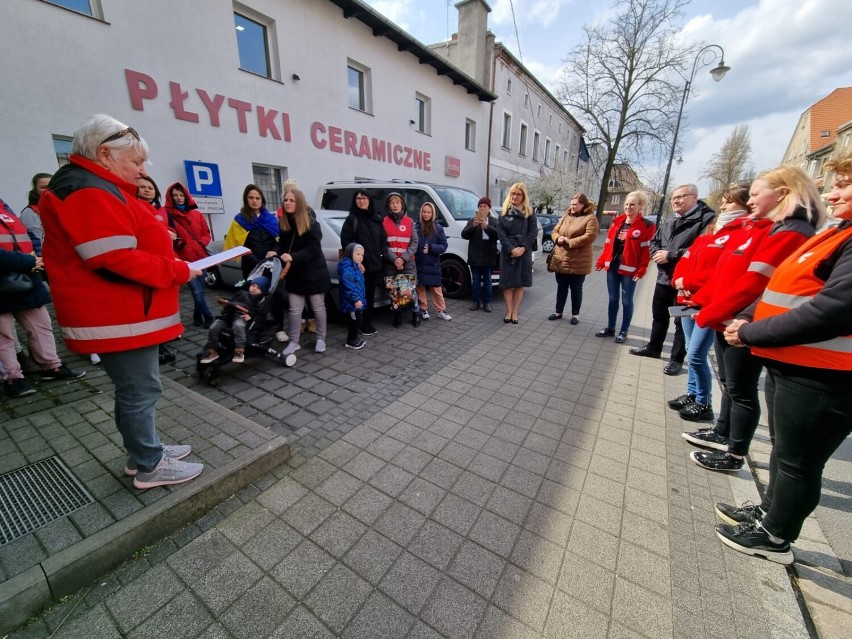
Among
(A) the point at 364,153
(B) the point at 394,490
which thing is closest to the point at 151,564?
(B) the point at 394,490

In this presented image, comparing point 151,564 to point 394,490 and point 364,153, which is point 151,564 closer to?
point 394,490

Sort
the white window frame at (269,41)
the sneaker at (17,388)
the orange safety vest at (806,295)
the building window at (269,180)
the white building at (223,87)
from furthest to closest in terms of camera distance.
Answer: the building window at (269,180) → the white window frame at (269,41) → the white building at (223,87) → the sneaker at (17,388) → the orange safety vest at (806,295)

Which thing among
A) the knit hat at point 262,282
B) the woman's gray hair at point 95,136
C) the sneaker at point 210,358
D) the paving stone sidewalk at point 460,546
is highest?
the woman's gray hair at point 95,136

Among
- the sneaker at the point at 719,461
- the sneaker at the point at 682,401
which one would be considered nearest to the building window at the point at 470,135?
the sneaker at the point at 682,401

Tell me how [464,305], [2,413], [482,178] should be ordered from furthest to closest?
[482,178], [464,305], [2,413]

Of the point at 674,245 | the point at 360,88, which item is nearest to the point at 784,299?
the point at 674,245

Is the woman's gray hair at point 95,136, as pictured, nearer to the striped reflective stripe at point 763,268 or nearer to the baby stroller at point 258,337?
the baby stroller at point 258,337

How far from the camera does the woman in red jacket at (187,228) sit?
472 cm

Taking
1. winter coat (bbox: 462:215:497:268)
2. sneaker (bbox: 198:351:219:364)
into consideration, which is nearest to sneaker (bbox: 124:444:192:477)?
sneaker (bbox: 198:351:219:364)

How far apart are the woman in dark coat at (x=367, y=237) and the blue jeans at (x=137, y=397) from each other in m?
2.98

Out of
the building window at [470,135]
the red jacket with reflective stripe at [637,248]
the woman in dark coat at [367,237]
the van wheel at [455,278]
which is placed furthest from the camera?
the building window at [470,135]

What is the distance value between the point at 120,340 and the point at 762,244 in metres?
3.51

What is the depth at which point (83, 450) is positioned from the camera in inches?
96.7

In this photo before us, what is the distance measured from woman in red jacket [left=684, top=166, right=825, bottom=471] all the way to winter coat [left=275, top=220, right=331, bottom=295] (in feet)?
11.7
